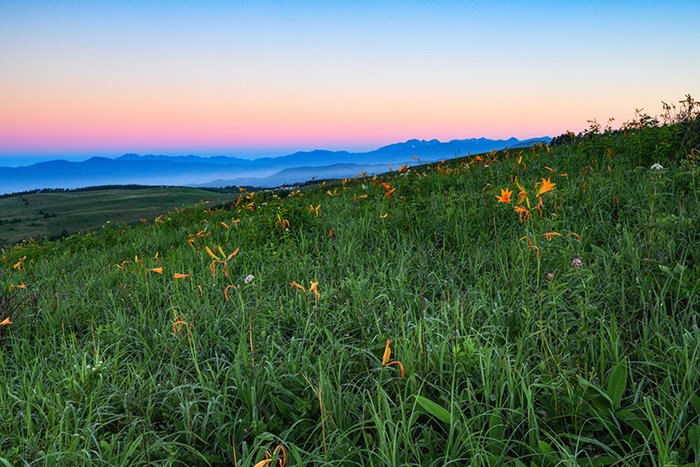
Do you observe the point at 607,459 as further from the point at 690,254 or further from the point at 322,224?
the point at 322,224

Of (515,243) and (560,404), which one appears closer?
(560,404)

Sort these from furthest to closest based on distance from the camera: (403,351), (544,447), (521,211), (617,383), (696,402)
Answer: (521,211) → (403,351) → (617,383) → (696,402) → (544,447)

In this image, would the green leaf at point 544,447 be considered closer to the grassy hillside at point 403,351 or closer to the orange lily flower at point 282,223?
the grassy hillside at point 403,351

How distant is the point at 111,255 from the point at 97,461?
21.2 ft

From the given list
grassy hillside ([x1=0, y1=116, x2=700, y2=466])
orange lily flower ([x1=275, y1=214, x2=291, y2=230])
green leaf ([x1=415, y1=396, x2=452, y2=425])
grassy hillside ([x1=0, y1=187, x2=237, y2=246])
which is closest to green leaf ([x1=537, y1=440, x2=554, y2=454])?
grassy hillside ([x1=0, y1=116, x2=700, y2=466])

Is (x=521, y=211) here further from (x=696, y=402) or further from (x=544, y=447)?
(x=544, y=447)

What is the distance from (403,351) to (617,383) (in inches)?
37.7

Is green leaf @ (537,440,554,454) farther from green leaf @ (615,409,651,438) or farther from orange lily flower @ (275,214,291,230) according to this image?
orange lily flower @ (275,214,291,230)

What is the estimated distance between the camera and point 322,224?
531 centimetres

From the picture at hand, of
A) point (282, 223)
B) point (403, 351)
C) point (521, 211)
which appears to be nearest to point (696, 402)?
point (403, 351)

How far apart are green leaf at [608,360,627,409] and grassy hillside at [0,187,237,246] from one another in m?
Answer: 110

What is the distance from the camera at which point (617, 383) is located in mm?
1709

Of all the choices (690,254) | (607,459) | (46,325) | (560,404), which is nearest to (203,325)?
(46,325)

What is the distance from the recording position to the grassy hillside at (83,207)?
111512 mm
